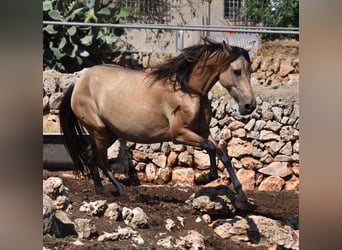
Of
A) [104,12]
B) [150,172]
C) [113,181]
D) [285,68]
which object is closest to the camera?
[113,181]

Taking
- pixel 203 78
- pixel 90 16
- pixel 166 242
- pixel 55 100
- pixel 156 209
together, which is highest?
pixel 90 16

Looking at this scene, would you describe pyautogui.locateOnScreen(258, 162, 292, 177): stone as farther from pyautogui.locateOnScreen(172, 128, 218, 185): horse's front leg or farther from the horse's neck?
the horse's neck

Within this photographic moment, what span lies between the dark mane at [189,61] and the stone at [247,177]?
1.62 m

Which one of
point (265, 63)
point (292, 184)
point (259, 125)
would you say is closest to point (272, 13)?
point (265, 63)

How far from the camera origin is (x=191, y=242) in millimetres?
4180

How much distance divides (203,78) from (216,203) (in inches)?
35.1

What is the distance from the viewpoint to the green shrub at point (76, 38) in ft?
19.3

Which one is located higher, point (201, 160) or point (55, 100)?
point (55, 100)

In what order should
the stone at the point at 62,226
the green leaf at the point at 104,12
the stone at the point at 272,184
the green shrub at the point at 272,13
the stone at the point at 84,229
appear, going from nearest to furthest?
the stone at the point at 62,226 → the stone at the point at 84,229 → the stone at the point at 272,184 → the green leaf at the point at 104,12 → the green shrub at the point at 272,13

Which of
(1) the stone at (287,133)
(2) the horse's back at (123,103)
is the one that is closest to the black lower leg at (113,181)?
(2) the horse's back at (123,103)

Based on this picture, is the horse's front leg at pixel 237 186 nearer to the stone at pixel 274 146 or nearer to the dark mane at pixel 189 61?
the dark mane at pixel 189 61

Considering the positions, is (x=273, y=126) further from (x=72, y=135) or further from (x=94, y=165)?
(x=72, y=135)

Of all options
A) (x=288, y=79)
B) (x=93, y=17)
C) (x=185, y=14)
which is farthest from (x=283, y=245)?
(x=185, y=14)

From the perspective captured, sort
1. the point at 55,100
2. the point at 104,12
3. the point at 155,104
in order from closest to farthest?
1. the point at 155,104
2. the point at 55,100
3. the point at 104,12
